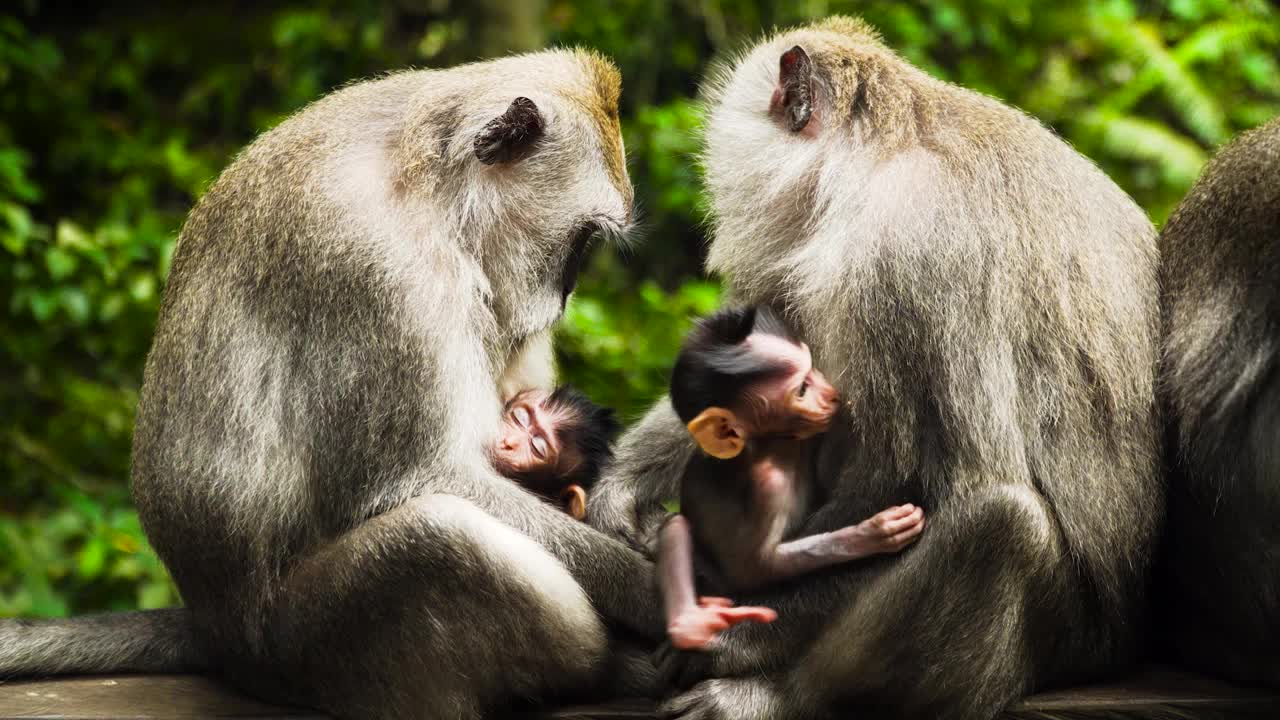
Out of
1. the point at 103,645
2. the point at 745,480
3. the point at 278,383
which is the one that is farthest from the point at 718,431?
the point at 103,645

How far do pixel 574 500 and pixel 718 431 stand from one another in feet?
2.28

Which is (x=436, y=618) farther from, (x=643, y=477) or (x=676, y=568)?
(x=643, y=477)

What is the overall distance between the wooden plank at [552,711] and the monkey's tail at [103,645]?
5cm

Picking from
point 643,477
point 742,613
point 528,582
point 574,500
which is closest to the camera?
point 742,613

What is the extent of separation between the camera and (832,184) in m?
3.43

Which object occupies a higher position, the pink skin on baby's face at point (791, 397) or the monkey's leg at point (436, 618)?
the pink skin on baby's face at point (791, 397)

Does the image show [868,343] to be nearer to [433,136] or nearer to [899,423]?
[899,423]

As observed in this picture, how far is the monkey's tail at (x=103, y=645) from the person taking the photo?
11.7 ft

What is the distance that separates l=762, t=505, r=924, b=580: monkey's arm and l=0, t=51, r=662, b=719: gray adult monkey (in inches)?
15.8

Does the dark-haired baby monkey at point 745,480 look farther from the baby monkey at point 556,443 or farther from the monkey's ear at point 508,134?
the monkey's ear at point 508,134

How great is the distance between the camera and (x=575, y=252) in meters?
3.78

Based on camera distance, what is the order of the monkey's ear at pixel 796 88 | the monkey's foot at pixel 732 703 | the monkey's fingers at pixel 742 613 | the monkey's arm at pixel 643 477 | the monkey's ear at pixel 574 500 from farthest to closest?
the monkey's arm at pixel 643 477 < the monkey's ear at pixel 574 500 < the monkey's ear at pixel 796 88 < the monkey's foot at pixel 732 703 < the monkey's fingers at pixel 742 613

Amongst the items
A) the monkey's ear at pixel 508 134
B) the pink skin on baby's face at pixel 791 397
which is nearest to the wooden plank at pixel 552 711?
the pink skin on baby's face at pixel 791 397

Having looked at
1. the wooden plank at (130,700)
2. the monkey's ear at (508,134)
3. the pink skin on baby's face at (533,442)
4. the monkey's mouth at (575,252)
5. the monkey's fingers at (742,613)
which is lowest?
the wooden plank at (130,700)
